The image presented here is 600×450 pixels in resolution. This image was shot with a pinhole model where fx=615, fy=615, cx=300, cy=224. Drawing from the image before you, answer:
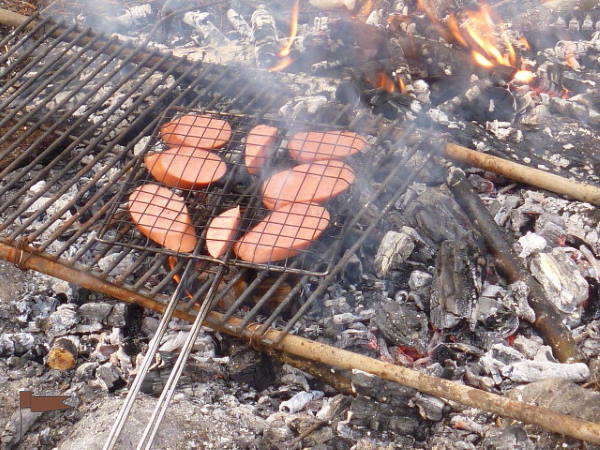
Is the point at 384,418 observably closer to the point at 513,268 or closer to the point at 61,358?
the point at 513,268

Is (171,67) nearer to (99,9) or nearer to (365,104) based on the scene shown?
(365,104)

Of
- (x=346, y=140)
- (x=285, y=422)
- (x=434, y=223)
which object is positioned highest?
(x=346, y=140)

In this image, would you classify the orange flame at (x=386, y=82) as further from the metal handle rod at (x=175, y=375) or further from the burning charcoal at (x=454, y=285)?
the metal handle rod at (x=175, y=375)

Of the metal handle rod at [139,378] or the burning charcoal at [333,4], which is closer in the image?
the metal handle rod at [139,378]

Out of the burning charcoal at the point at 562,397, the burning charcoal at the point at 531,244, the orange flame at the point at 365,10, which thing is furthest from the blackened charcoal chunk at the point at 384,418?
the orange flame at the point at 365,10

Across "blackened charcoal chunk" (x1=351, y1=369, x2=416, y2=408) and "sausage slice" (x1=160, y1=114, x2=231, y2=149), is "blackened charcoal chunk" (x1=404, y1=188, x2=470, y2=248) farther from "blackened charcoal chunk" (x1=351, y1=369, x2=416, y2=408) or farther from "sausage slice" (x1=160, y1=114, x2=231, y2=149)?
"sausage slice" (x1=160, y1=114, x2=231, y2=149)

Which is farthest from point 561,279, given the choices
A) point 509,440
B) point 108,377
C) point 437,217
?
point 108,377

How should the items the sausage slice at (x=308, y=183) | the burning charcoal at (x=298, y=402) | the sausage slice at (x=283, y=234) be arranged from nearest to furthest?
the burning charcoal at (x=298, y=402)
the sausage slice at (x=283, y=234)
the sausage slice at (x=308, y=183)

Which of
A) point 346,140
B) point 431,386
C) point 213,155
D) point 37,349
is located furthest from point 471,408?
point 37,349
